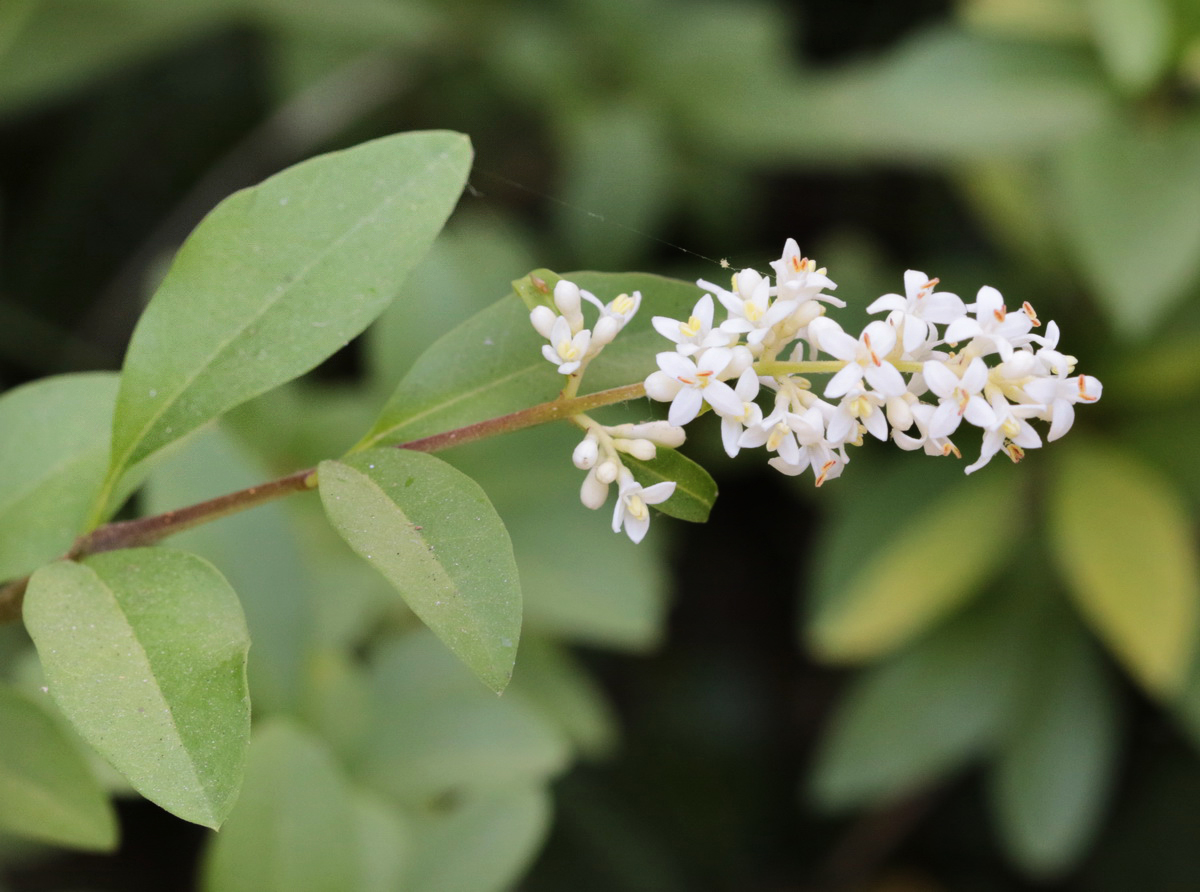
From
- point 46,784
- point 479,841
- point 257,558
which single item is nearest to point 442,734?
point 479,841

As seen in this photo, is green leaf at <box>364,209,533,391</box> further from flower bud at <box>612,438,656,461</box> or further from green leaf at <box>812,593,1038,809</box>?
green leaf at <box>812,593,1038,809</box>

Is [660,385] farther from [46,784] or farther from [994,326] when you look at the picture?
[46,784]

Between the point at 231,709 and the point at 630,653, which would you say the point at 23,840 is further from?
the point at 231,709

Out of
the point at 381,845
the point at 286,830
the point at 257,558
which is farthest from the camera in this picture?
the point at 257,558

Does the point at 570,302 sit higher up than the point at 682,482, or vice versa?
the point at 570,302

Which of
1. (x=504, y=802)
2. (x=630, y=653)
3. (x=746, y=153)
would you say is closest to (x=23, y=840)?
(x=504, y=802)

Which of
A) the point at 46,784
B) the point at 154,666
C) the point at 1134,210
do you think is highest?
the point at 154,666

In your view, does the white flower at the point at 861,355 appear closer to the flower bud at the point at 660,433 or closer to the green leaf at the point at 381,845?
the flower bud at the point at 660,433
